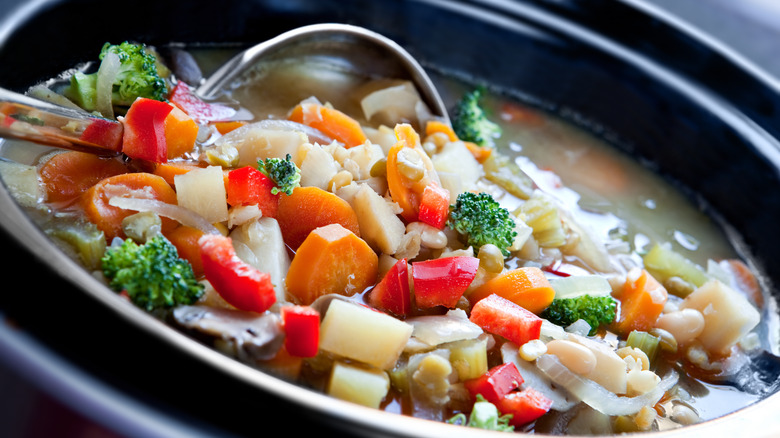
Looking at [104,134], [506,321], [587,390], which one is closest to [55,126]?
[104,134]

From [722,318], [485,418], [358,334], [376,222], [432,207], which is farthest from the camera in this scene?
[722,318]

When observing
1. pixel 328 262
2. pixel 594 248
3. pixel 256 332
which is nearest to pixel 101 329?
pixel 256 332

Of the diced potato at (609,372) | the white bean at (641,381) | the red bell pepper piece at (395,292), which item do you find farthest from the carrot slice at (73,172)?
the white bean at (641,381)

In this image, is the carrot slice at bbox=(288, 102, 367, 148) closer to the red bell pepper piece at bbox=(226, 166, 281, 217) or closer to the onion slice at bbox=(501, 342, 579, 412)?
the red bell pepper piece at bbox=(226, 166, 281, 217)

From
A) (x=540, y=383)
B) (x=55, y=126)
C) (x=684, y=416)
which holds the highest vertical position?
(x=55, y=126)

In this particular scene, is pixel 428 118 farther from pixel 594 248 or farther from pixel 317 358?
pixel 317 358

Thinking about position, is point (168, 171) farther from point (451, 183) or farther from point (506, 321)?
point (506, 321)

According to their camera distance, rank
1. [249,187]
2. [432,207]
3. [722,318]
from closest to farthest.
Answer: [249,187]
[432,207]
[722,318]
